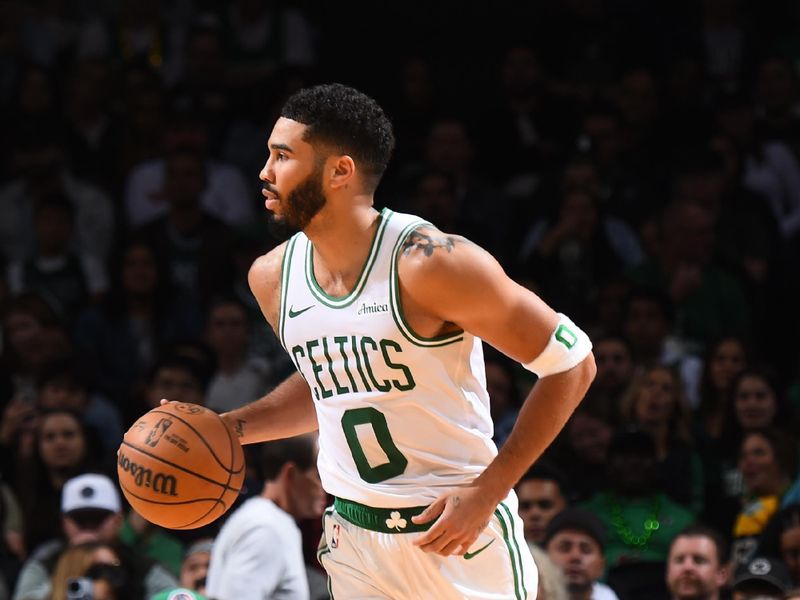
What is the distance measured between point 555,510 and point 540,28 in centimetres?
499

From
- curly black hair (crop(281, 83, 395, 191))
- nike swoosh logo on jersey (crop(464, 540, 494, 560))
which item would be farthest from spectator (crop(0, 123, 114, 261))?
nike swoosh logo on jersey (crop(464, 540, 494, 560))

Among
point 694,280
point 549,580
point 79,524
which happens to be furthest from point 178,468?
point 694,280

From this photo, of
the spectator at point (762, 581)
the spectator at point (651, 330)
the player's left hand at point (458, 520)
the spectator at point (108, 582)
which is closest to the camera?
the player's left hand at point (458, 520)

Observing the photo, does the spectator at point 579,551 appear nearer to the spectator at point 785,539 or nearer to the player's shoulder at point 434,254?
the spectator at point 785,539

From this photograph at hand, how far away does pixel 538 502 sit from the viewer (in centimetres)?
785

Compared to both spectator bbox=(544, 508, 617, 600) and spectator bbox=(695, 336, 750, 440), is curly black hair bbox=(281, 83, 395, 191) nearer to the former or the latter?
spectator bbox=(544, 508, 617, 600)

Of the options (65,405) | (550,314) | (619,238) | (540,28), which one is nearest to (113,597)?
(65,405)

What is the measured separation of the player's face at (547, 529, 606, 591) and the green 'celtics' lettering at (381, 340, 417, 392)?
3183 millimetres

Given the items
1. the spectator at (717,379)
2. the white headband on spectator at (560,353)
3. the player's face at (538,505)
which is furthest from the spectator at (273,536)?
the spectator at (717,379)

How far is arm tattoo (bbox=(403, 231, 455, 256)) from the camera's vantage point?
406 centimetres

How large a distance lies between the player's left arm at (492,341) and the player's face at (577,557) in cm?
317

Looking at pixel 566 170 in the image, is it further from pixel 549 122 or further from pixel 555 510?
pixel 555 510

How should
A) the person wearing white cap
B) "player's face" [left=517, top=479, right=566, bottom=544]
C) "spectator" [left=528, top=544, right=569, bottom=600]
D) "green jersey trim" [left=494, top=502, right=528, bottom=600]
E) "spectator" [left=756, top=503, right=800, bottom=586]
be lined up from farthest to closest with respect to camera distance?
"player's face" [left=517, top=479, right=566, bottom=544], the person wearing white cap, "spectator" [left=756, top=503, right=800, bottom=586], "spectator" [left=528, top=544, right=569, bottom=600], "green jersey trim" [left=494, top=502, right=528, bottom=600]

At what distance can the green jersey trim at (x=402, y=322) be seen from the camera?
4098mm
